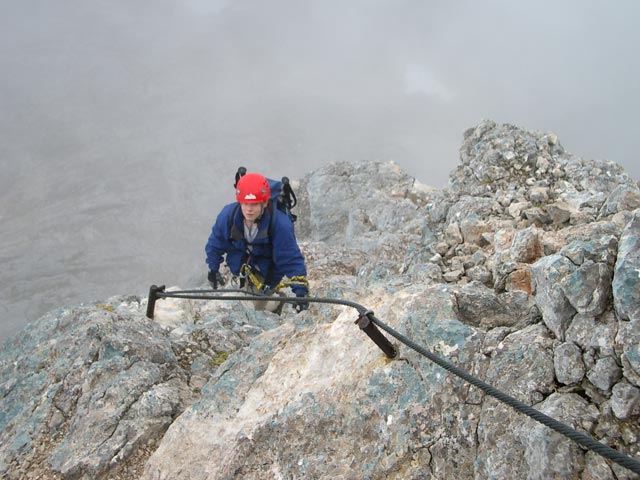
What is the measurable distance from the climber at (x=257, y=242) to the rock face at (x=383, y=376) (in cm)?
102

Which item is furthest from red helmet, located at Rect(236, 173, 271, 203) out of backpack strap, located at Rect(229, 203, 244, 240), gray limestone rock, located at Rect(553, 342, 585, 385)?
gray limestone rock, located at Rect(553, 342, 585, 385)

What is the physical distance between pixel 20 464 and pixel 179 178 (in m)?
107

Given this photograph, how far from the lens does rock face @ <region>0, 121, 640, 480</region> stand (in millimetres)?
3824

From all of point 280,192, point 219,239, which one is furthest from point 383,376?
point 219,239

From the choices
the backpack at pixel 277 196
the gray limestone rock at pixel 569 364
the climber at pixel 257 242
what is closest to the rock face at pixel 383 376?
the gray limestone rock at pixel 569 364

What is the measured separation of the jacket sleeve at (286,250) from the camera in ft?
27.9

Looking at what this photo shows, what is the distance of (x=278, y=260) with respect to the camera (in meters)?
8.73

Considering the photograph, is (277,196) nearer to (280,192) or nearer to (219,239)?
(280,192)

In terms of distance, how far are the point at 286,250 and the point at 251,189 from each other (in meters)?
1.47

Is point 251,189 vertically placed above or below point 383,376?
above

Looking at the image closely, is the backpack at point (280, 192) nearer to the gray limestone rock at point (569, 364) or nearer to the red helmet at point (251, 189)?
the red helmet at point (251, 189)

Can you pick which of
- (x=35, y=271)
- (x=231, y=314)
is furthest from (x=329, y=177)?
(x=35, y=271)

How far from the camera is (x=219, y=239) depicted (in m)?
9.08

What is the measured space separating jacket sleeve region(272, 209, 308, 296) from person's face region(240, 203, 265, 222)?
1.36ft
